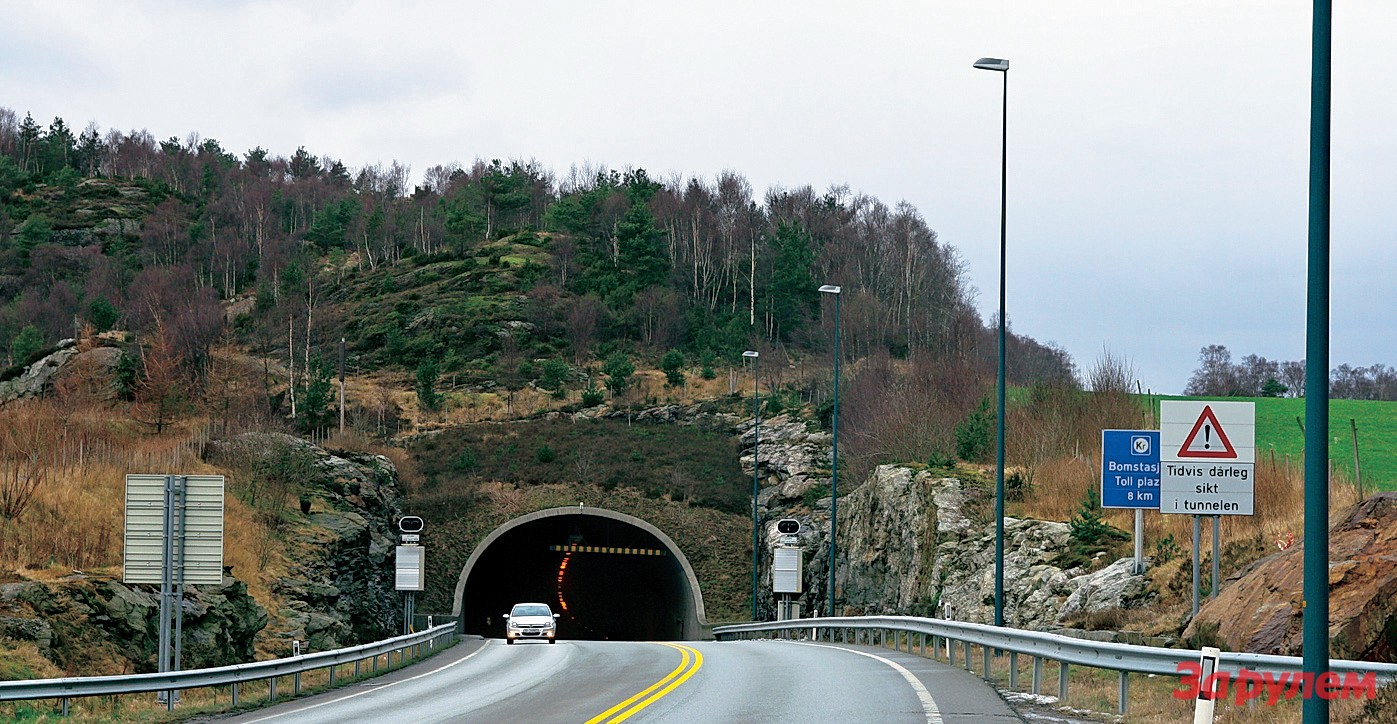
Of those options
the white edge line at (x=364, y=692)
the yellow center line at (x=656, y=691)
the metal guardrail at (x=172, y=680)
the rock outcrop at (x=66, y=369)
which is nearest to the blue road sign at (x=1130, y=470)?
the yellow center line at (x=656, y=691)

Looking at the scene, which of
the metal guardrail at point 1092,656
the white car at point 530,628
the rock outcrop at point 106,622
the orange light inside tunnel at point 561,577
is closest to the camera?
the metal guardrail at point 1092,656

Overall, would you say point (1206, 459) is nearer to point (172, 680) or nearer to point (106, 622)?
point (172, 680)

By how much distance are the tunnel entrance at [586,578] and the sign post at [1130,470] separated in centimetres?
4182

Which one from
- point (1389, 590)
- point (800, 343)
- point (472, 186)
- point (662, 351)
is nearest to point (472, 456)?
point (662, 351)

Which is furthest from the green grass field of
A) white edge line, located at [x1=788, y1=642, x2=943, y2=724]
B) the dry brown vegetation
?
the dry brown vegetation

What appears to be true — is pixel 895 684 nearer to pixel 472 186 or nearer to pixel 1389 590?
A: pixel 1389 590

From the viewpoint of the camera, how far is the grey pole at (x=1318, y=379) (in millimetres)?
9406

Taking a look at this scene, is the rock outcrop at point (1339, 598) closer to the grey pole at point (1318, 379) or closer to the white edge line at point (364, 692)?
the grey pole at point (1318, 379)

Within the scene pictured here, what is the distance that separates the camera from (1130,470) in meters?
23.7

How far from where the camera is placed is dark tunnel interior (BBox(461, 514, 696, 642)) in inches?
2822

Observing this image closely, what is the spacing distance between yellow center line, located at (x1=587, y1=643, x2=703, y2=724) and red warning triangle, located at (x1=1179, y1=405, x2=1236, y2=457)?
786 cm

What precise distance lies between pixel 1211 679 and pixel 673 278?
107 metres

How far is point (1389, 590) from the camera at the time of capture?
13.2 metres

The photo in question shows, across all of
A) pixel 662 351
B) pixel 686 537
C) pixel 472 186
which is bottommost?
pixel 686 537
